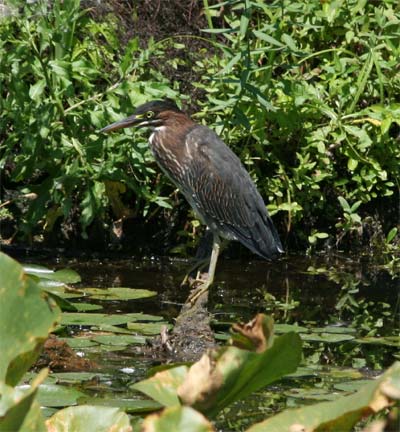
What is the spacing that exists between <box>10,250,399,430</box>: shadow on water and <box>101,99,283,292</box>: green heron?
0.90 ft

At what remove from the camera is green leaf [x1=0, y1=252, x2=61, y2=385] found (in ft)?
6.01

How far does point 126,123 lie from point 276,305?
49.5 inches

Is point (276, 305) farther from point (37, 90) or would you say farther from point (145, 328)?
point (37, 90)

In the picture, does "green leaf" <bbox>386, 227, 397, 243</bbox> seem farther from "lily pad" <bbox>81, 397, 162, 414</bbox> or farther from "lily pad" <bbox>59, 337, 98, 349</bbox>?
"lily pad" <bbox>81, 397, 162, 414</bbox>

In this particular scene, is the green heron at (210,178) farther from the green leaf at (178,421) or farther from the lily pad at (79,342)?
the green leaf at (178,421)

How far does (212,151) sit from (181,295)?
34.2 inches

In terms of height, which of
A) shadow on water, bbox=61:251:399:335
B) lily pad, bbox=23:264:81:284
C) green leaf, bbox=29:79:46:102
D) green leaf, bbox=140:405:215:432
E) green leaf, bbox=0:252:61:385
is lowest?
shadow on water, bbox=61:251:399:335

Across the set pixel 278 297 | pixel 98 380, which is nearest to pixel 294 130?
pixel 278 297

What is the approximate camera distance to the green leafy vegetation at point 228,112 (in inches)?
239

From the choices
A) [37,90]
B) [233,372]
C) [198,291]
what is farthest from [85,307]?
[233,372]

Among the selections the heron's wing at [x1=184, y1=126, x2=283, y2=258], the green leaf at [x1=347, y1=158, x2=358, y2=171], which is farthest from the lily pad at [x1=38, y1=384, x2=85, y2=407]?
the green leaf at [x1=347, y1=158, x2=358, y2=171]

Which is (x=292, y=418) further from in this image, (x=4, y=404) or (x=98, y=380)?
(x=98, y=380)

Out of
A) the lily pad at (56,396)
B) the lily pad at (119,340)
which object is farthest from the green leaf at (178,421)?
the lily pad at (119,340)

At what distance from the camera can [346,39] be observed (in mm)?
6980
